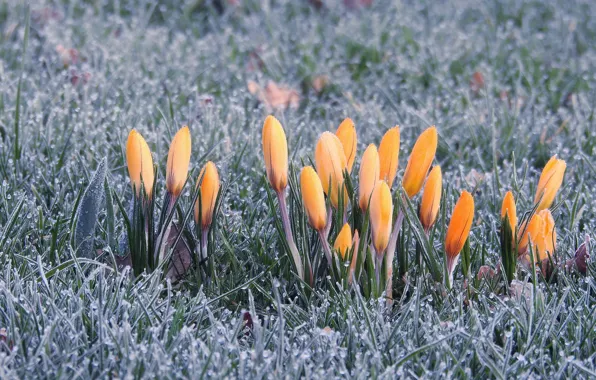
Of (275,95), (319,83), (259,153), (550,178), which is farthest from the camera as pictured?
(319,83)

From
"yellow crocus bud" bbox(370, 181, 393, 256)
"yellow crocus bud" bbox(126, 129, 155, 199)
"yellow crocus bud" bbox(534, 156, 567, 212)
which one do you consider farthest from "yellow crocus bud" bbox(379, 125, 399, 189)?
"yellow crocus bud" bbox(126, 129, 155, 199)

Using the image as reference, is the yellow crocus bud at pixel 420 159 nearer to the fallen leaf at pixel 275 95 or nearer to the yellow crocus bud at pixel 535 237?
the yellow crocus bud at pixel 535 237

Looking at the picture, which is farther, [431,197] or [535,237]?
[535,237]

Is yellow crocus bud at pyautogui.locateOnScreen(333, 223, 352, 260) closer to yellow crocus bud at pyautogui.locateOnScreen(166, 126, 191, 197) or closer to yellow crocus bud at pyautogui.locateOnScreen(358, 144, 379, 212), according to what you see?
A: yellow crocus bud at pyautogui.locateOnScreen(358, 144, 379, 212)

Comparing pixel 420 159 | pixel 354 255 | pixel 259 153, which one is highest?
pixel 420 159

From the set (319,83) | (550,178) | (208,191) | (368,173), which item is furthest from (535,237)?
(319,83)

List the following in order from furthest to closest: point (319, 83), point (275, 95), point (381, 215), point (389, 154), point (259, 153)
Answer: point (319, 83), point (275, 95), point (259, 153), point (389, 154), point (381, 215)

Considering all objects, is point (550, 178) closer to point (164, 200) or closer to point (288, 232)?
point (288, 232)

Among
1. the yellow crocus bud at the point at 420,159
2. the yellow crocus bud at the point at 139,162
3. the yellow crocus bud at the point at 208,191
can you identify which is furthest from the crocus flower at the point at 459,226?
the yellow crocus bud at the point at 139,162

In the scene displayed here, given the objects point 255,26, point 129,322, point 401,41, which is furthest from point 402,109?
point 129,322
